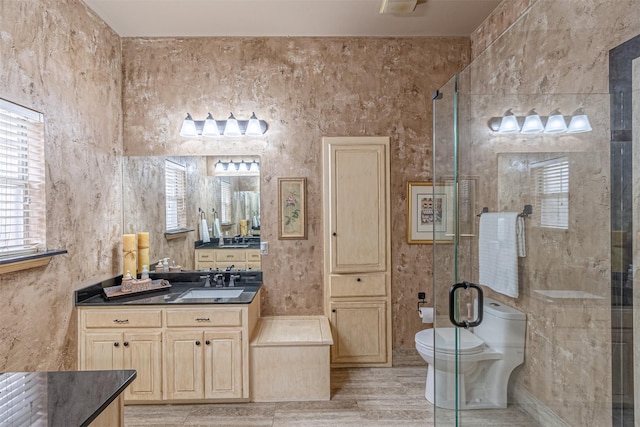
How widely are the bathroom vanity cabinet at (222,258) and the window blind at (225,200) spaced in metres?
0.30

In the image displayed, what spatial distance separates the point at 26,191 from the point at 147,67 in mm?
1638

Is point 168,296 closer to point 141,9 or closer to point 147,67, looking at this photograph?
point 147,67

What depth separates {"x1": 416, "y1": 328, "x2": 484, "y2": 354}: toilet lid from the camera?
1863 mm

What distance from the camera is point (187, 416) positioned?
262 cm

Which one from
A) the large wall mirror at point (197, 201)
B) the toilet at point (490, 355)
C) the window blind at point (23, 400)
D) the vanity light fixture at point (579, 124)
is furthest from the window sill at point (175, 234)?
the vanity light fixture at point (579, 124)

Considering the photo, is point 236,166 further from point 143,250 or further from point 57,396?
point 57,396

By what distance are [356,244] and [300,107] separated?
4.44 feet

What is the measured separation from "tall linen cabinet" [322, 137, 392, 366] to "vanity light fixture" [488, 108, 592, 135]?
150 cm

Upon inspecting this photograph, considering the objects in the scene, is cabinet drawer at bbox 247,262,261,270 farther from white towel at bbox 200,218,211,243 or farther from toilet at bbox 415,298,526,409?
toilet at bbox 415,298,526,409

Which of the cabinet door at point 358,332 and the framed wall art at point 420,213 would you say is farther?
the framed wall art at point 420,213

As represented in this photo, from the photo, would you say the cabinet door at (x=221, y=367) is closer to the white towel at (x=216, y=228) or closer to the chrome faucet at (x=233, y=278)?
the chrome faucet at (x=233, y=278)

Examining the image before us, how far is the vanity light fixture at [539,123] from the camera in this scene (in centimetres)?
148

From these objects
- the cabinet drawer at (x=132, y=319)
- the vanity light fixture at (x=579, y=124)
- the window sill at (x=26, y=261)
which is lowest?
the cabinet drawer at (x=132, y=319)

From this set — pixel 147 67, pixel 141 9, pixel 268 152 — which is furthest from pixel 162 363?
pixel 141 9
